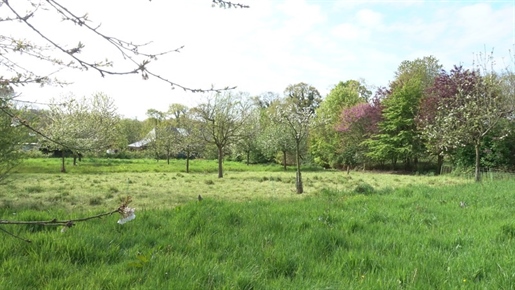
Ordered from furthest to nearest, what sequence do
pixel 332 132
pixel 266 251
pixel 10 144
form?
pixel 332 132, pixel 10 144, pixel 266 251

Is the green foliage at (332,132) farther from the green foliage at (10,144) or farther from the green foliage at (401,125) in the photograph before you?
the green foliage at (10,144)

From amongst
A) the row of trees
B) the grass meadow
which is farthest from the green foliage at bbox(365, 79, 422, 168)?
the grass meadow

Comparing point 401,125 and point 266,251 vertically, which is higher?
point 401,125

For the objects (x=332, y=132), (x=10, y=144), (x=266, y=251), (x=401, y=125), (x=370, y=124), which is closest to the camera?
(x=266, y=251)

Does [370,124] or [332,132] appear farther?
[332,132]

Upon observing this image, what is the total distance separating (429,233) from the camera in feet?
15.6

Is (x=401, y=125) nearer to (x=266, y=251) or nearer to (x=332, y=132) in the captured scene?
(x=332, y=132)

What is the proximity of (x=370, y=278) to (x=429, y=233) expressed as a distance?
7.38 feet

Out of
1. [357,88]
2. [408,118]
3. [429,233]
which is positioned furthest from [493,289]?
[357,88]

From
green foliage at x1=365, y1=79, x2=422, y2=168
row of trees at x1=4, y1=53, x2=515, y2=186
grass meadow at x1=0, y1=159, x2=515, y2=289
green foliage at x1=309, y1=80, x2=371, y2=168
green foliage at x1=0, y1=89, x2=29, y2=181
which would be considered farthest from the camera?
green foliage at x1=309, y1=80, x2=371, y2=168

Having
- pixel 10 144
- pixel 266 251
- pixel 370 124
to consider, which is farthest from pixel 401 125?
pixel 266 251

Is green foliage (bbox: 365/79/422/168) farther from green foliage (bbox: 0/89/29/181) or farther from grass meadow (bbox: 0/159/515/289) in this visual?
green foliage (bbox: 0/89/29/181)

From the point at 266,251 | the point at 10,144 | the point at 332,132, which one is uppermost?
the point at 332,132

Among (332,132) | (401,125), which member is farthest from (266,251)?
(332,132)
